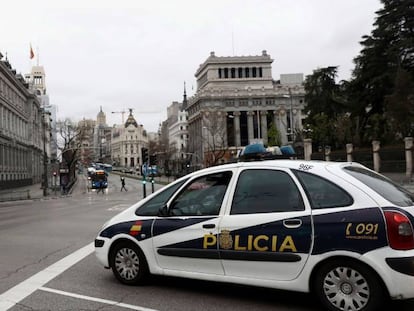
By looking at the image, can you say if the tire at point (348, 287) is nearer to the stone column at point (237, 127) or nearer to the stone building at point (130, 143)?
the stone column at point (237, 127)

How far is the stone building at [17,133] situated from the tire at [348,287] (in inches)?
2168

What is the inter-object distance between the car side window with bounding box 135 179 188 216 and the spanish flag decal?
0.46 feet

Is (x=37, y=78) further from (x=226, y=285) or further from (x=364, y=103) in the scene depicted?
(x=226, y=285)

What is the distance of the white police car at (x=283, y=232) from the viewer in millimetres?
4887

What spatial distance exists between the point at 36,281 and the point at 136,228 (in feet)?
6.12

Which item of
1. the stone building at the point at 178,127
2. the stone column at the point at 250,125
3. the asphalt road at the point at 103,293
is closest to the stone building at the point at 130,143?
the stone building at the point at 178,127

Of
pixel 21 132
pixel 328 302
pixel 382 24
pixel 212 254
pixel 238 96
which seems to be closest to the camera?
pixel 328 302

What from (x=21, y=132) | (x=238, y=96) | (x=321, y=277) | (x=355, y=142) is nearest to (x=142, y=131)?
(x=238, y=96)

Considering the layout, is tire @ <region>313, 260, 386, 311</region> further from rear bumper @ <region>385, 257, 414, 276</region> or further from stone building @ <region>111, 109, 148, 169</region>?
stone building @ <region>111, 109, 148, 169</region>

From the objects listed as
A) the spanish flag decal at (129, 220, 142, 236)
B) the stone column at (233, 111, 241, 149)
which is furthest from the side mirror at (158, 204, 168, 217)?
the stone column at (233, 111, 241, 149)

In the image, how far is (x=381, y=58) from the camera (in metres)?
49.4

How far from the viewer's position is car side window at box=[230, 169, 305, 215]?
546 centimetres

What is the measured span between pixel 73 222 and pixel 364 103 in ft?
141

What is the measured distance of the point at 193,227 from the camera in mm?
5984
